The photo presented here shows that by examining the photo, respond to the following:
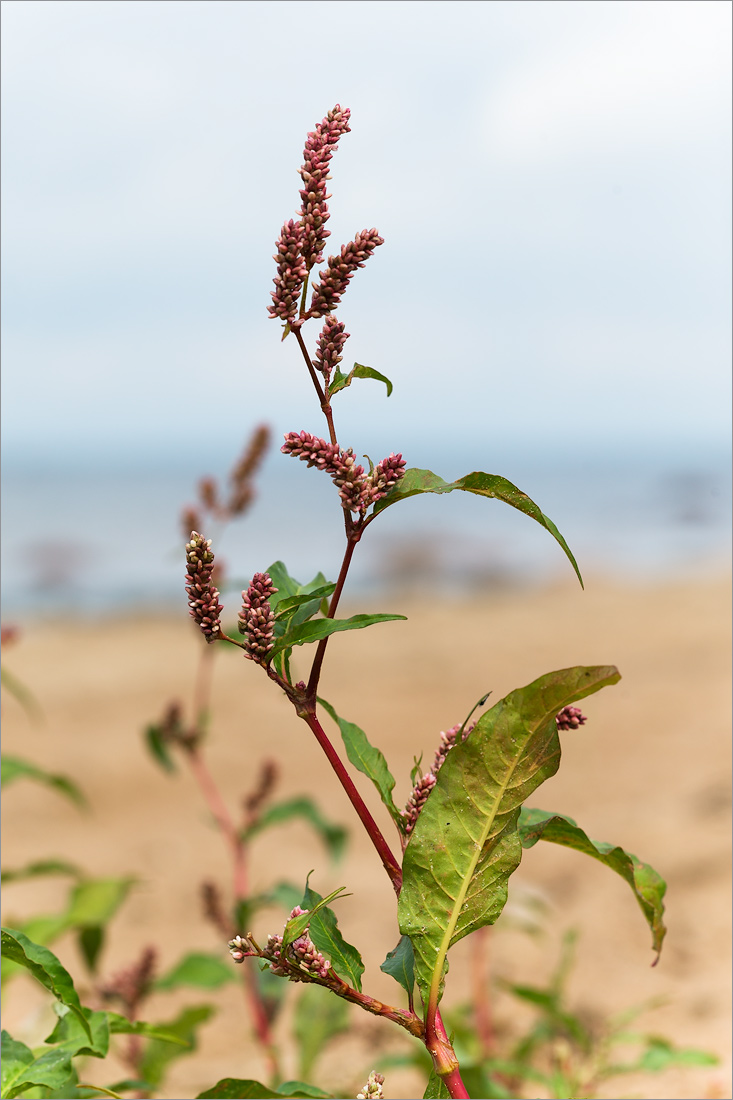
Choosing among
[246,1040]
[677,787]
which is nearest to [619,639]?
[677,787]

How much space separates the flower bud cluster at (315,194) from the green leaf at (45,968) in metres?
0.83

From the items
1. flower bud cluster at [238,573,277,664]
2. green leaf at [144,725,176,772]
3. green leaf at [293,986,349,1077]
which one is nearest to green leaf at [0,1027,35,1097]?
flower bud cluster at [238,573,277,664]

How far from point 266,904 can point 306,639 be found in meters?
1.71

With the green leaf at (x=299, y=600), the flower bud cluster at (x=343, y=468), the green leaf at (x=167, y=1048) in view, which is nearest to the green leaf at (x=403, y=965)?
the green leaf at (x=299, y=600)

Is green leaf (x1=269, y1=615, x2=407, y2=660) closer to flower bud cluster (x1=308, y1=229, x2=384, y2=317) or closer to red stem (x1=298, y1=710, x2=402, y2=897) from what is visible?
red stem (x1=298, y1=710, x2=402, y2=897)

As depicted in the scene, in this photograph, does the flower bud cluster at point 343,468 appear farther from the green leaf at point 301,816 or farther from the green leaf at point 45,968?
the green leaf at point 301,816

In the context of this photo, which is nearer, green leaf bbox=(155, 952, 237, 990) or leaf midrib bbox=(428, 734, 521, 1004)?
leaf midrib bbox=(428, 734, 521, 1004)

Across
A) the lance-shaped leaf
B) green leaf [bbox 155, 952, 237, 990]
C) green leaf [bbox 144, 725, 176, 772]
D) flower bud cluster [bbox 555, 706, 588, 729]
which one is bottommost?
green leaf [bbox 155, 952, 237, 990]

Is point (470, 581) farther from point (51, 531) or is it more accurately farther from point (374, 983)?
point (374, 983)

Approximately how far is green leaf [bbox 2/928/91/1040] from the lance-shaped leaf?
43cm

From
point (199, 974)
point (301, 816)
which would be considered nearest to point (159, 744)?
point (301, 816)

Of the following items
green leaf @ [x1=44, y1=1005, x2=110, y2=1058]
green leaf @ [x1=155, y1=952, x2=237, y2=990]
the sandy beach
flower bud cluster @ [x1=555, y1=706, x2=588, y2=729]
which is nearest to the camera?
flower bud cluster @ [x1=555, y1=706, x2=588, y2=729]

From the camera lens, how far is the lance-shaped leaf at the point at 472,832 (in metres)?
0.98

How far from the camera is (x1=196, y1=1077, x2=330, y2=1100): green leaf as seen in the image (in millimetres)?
1196
